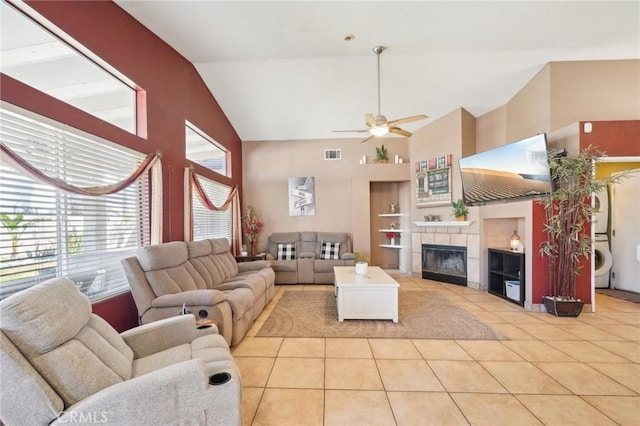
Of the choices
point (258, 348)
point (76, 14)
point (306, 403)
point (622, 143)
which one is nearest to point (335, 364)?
point (306, 403)

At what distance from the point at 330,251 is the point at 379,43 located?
3.82 meters

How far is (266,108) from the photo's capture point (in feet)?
17.0

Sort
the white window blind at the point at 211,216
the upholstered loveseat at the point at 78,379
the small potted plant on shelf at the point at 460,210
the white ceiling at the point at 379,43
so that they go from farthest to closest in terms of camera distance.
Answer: the small potted plant on shelf at the point at 460,210
the white window blind at the point at 211,216
the white ceiling at the point at 379,43
the upholstered loveseat at the point at 78,379

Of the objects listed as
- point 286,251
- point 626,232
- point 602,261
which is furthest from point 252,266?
point 626,232

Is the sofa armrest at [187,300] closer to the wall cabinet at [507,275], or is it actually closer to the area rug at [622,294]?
the wall cabinet at [507,275]

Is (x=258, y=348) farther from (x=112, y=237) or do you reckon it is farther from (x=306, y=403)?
(x=112, y=237)

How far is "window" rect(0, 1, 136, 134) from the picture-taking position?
1880 mm

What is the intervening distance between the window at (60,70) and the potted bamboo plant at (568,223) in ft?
17.1

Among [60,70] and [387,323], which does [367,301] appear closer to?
[387,323]

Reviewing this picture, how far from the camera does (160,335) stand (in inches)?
74.7

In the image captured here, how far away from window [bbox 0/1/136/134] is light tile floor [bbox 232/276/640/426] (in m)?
2.74

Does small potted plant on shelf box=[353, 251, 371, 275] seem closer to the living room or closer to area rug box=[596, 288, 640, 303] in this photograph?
the living room

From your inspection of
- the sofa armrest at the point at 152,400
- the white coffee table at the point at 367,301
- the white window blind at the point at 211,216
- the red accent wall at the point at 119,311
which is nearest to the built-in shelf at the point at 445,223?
the white coffee table at the point at 367,301

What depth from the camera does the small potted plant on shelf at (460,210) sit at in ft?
16.2
